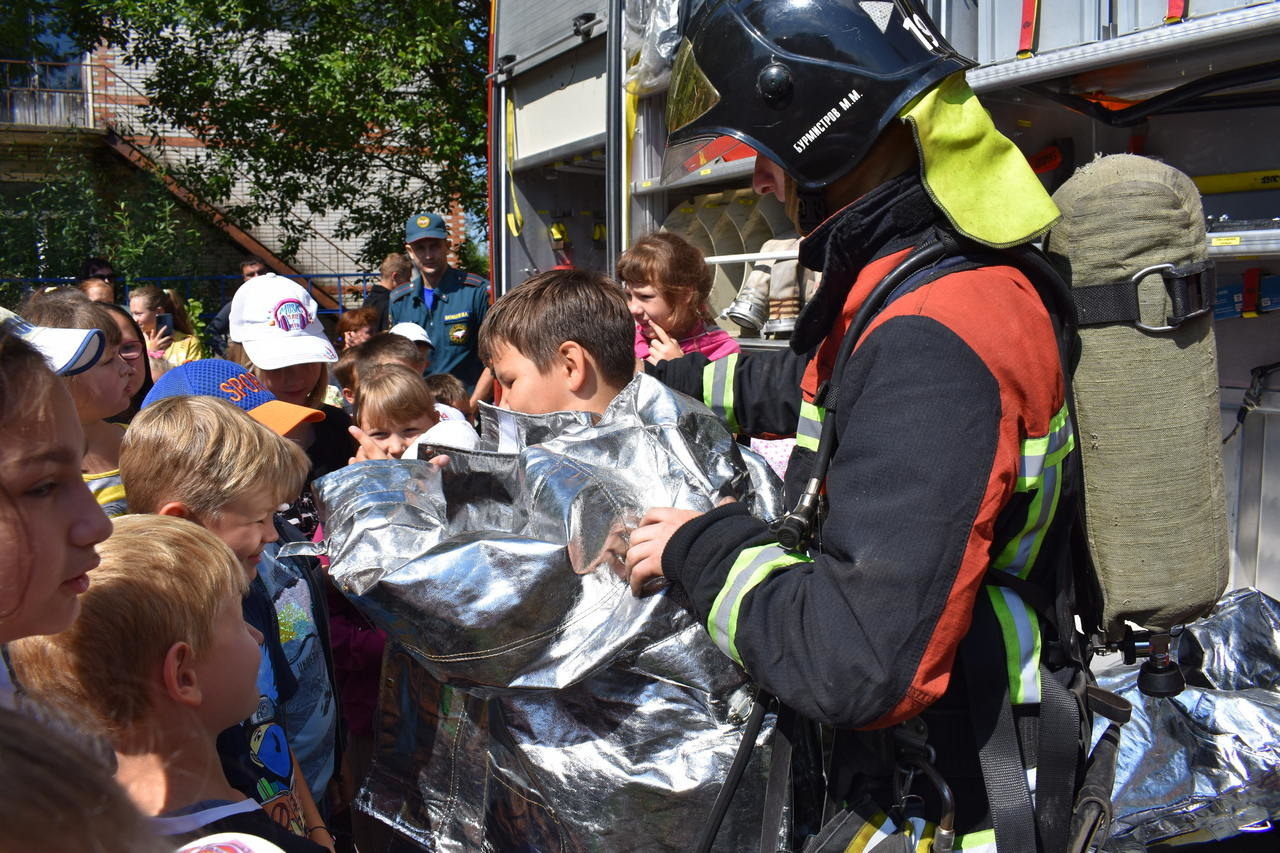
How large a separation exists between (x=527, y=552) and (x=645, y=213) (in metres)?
3.32

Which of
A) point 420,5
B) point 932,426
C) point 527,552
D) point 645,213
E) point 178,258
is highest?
point 420,5

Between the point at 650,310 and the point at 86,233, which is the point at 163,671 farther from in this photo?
the point at 86,233

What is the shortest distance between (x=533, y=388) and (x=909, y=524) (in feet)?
3.70

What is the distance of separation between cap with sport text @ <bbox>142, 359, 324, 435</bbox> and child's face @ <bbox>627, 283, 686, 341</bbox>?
4.08 feet

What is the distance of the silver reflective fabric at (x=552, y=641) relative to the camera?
159 cm

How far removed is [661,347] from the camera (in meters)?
3.56

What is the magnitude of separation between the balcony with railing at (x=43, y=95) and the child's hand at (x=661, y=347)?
64.2 feet

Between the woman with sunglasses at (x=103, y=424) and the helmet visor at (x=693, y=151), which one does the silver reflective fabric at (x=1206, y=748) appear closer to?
the helmet visor at (x=693, y=151)

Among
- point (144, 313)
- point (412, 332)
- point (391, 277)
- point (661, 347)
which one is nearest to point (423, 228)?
point (412, 332)

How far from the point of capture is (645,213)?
469 cm

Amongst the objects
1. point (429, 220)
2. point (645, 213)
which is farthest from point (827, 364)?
point (429, 220)

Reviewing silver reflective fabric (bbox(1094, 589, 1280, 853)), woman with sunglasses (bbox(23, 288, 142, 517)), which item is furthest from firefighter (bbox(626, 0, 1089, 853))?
woman with sunglasses (bbox(23, 288, 142, 517))

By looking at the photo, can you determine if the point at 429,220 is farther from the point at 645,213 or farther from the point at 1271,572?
the point at 1271,572

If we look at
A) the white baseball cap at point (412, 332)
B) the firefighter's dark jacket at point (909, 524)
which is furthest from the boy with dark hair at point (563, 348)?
the white baseball cap at point (412, 332)
